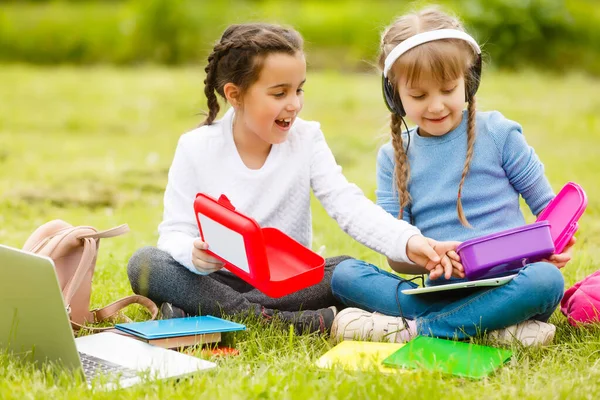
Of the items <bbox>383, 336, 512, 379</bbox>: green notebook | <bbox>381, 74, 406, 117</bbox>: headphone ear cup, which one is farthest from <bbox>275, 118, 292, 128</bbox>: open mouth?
<bbox>383, 336, 512, 379</bbox>: green notebook

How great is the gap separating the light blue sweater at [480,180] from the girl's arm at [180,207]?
70cm

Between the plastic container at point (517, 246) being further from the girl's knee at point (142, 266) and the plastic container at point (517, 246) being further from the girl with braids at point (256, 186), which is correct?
the girl's knee at point (142, 266)

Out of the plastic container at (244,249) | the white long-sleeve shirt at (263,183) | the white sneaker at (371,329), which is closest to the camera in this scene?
the plastic container at (244,249)

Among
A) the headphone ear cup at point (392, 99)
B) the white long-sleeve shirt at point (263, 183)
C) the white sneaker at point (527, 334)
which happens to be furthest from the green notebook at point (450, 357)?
the headphone ear cup at point (392, 99)

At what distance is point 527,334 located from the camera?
7.43ft

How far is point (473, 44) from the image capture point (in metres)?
2.50

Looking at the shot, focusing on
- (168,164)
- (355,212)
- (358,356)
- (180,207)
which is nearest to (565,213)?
(355,212)

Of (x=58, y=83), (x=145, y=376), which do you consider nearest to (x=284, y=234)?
(x=145, y=376)

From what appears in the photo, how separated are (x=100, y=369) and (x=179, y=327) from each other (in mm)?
336

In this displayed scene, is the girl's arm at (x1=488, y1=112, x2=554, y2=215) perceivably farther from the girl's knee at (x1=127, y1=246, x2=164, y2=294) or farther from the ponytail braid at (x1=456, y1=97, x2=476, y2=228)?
the girl's knee at (x1=127, y1=246, x2=164, y2=294)

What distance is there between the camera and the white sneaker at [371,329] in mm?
2414

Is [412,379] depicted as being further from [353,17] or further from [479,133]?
[353,17]

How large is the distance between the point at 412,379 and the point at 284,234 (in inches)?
33.0

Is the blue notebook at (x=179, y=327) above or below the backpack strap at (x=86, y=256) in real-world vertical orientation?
below
